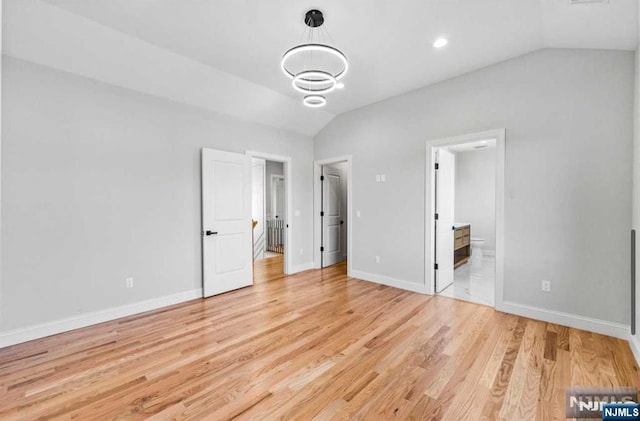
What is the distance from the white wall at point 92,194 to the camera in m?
2.77

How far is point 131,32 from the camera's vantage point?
2838 millimetres

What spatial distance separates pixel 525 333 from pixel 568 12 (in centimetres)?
316

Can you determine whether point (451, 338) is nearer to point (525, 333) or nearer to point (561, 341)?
point (525, 333)

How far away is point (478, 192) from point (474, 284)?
3.52m

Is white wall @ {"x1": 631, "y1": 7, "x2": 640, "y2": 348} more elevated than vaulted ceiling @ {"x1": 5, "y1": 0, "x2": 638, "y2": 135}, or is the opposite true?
vaulted ceiling @ {"x1": 5, "y1": 0, "x2": 638, "y2": 135}

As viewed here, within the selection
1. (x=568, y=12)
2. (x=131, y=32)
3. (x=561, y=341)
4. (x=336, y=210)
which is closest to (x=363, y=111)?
(x=336, y=210)

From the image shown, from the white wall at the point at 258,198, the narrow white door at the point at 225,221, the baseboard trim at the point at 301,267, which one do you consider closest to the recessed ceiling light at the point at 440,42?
the narrow white door at the point at 225,221


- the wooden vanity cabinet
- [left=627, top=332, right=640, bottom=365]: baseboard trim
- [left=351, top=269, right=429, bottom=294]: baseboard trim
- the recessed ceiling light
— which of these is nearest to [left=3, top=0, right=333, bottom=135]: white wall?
the recessed ceiling light

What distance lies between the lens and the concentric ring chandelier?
7.36ft

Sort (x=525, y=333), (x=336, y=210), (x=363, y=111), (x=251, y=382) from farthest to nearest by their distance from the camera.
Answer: (x=336, y=210) < (x=363, y=111) < (x=525, y=333) < (x=251, y=382)

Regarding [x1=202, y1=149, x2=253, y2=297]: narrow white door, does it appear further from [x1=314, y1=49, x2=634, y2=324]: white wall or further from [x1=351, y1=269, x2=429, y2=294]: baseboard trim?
[x1=314, y1=49, x2=634, y2=324]: white wall

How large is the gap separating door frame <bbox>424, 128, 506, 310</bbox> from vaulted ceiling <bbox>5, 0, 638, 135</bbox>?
3.04ft

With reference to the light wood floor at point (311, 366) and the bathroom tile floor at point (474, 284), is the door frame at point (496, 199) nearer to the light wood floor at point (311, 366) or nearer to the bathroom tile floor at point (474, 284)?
the bathroom tile floor at point (474, 284)

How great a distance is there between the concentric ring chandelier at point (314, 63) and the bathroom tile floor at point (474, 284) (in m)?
3.44
